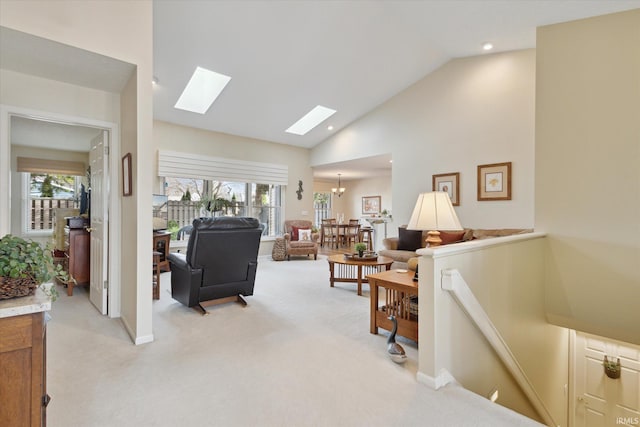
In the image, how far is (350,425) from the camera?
5.28 feet

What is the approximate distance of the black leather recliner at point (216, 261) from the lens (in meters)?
3.08

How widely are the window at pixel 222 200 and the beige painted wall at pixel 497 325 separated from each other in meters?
3.94

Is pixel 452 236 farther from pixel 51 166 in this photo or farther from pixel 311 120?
pixel 51 166

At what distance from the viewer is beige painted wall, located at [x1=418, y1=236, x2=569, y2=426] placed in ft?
6.59

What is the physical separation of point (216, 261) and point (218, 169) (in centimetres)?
370

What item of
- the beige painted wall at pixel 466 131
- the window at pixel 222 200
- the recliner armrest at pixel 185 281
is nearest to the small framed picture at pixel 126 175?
the recliner armrest at pixel 185 281

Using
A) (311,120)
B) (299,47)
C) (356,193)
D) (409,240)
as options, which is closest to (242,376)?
A: (409,240)

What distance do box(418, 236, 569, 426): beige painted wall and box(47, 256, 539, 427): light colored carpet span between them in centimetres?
34

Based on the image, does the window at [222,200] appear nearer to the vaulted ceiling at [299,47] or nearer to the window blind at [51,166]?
the vaulted ceiling at [299,47]

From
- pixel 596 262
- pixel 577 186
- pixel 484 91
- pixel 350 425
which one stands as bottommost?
pixel 350 425

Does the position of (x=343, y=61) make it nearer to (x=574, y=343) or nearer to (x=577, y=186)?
(x=577, y=186)

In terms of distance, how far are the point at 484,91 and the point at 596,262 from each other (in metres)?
3.03

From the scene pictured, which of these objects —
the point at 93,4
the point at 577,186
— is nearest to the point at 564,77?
the point at 577,186

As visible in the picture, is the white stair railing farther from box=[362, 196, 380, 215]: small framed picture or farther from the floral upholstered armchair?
box=[362, 196, 380, 215]: small framed picture
